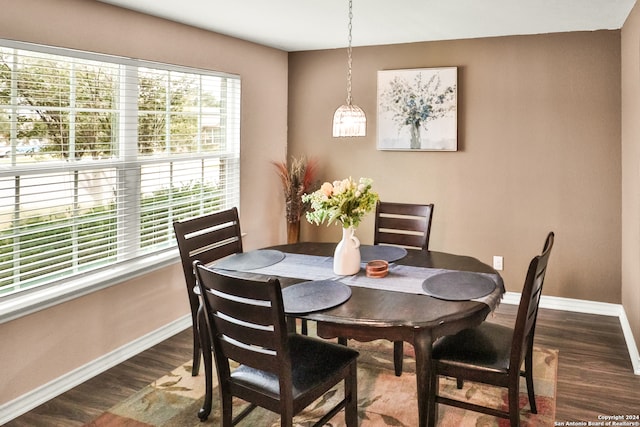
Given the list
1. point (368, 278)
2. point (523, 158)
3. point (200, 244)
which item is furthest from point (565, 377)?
point (200, 244)

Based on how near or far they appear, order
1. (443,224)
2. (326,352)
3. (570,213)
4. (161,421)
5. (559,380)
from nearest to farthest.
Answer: (326,352)
(161,421)
(559,380)
(570,213)
(443,224)

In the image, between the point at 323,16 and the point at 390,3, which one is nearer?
the point at 390,3

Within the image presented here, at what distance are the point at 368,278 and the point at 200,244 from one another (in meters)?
1.00

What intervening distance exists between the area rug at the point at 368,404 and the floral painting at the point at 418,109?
214 centimetres

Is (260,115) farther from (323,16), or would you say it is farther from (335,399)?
(335,399)

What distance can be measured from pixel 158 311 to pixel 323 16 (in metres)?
2.39

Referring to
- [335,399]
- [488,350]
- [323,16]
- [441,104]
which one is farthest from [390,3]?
[335,399]

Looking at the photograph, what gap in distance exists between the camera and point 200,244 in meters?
3.00

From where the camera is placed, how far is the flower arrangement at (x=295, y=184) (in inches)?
197

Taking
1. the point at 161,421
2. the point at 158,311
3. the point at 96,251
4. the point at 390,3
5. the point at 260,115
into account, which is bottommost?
the point at 161,421

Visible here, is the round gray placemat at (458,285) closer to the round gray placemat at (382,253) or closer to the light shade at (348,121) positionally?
the round gray placemat at (382,253)

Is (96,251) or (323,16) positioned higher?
(323,16)

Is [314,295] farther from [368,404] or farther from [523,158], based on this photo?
[523,158]

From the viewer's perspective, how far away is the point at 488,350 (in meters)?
2.37
